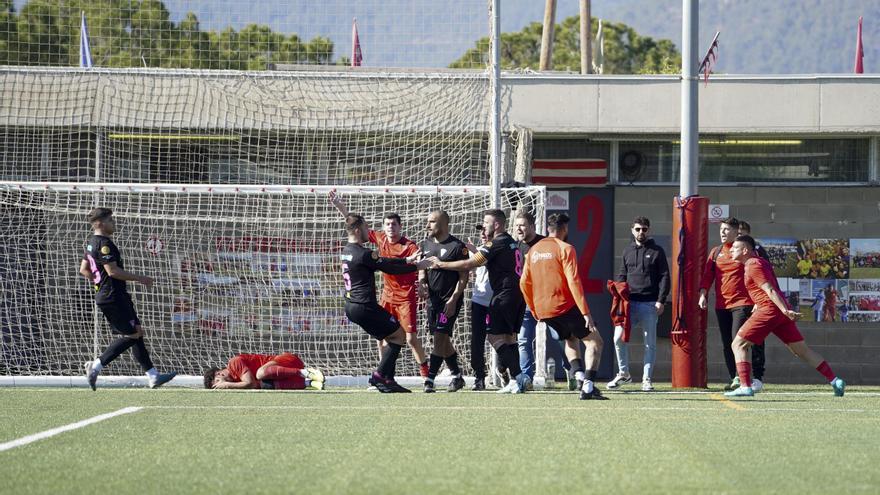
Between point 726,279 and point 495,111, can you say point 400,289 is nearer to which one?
point 495,111

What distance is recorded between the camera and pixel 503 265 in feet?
41.3

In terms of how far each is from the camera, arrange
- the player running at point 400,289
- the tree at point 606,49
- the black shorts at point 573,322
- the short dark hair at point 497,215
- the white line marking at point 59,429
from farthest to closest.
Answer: the tree at point 606,49 → the player running at point 400,289 → the short dark hair at point 497,215 → the black shorts at point 573,322 → the white line marking at point 59,429

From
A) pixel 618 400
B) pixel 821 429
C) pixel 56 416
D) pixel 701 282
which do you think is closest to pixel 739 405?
pixel 618 400

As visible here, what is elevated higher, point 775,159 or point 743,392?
point 775,159

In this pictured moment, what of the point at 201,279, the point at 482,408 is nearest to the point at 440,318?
the point at 482,408

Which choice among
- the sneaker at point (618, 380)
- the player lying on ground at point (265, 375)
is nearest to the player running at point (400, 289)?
the player lying on ground at point (265, 375)

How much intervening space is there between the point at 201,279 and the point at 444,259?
4.85m

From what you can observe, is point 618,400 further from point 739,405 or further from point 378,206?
point 378,206

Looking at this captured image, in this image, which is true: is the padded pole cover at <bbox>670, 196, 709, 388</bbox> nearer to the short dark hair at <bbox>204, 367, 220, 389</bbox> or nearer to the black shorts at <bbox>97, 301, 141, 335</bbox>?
the short dark hair at <bbox>204, 367, 220, 389</bbox>

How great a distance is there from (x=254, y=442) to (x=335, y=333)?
8128 mm

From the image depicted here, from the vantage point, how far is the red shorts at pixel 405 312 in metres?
13.4

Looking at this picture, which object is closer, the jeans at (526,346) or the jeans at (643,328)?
the jeans at (526,346)

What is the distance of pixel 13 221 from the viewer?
16.8 meters

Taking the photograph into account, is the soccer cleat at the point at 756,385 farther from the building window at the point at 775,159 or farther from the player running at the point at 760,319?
the building window at the point at 775,159
